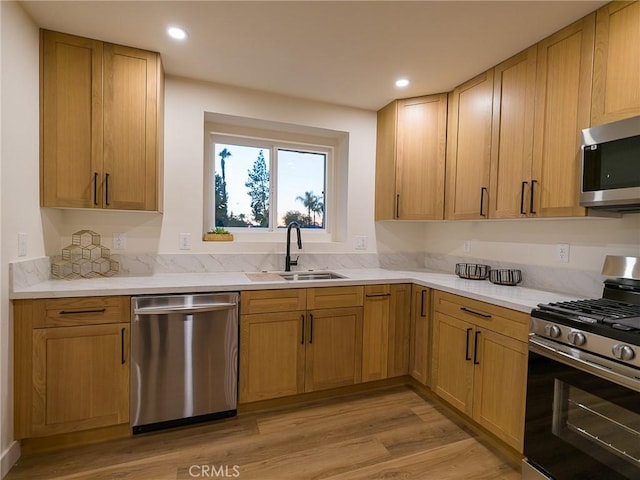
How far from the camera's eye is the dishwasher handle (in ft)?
6.47

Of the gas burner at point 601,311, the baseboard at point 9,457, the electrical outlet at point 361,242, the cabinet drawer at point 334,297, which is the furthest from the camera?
the electrical outlet at point 361,242

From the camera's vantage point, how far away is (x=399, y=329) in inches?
105

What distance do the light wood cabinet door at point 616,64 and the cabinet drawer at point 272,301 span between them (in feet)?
6.64

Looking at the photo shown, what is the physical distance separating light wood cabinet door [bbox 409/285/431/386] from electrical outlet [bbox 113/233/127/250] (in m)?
2.28

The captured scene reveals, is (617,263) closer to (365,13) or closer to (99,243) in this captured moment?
(365,13)

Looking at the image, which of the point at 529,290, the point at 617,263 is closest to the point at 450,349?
the point at 529,290

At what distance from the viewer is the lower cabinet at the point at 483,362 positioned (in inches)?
70.2

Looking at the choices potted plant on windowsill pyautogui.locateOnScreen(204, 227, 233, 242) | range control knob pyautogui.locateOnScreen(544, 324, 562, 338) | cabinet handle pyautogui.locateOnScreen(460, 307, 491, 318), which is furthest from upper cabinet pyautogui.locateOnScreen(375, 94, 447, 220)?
potted plant on windowsill pyautogui.locateOnScreen(204, 227, 233, 242)

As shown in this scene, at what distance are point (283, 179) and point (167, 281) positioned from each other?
1505mm

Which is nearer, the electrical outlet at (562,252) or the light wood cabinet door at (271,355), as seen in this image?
the electrical outlet at (562,252)

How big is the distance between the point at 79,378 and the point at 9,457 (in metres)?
0.45

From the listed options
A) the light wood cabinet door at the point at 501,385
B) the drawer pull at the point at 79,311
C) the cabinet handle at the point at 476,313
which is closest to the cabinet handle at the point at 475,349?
the light wood cabinet door at the point at 501,385

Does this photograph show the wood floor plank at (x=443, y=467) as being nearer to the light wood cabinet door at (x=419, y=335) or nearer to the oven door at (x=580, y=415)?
the oven door at (x=580, y=415)

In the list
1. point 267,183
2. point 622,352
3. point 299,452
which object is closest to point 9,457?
point 299,452
